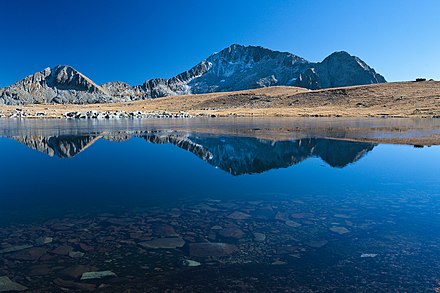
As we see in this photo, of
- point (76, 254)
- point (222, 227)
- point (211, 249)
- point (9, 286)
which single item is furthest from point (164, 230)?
point (9, 286)

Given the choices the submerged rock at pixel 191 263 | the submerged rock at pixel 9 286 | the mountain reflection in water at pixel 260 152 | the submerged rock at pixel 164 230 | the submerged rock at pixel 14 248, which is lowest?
the submerged rock at pixel 191 263

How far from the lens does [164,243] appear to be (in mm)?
Result: 8891

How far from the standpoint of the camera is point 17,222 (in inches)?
408

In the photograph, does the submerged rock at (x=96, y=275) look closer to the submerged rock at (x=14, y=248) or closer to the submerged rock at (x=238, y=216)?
the submerged rock at (x=14, y=248)

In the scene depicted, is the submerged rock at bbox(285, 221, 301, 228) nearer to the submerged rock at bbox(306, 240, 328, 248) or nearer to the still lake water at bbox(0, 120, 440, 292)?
the still lake water at bbox(0, 120, 440, 292)

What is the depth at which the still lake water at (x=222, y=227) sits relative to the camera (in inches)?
281

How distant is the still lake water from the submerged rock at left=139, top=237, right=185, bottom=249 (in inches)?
1.0

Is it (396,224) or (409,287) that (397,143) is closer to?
(396,224)

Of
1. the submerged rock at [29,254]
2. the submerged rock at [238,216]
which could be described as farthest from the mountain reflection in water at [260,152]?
the submerged rock at [29,254]

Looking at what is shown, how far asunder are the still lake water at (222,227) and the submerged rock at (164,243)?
3cm

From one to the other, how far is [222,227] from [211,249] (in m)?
1.61

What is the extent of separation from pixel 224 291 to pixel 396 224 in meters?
6.30

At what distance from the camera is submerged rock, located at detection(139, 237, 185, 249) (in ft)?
28.6

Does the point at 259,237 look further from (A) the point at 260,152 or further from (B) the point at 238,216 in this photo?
(A) the point at 260,152
